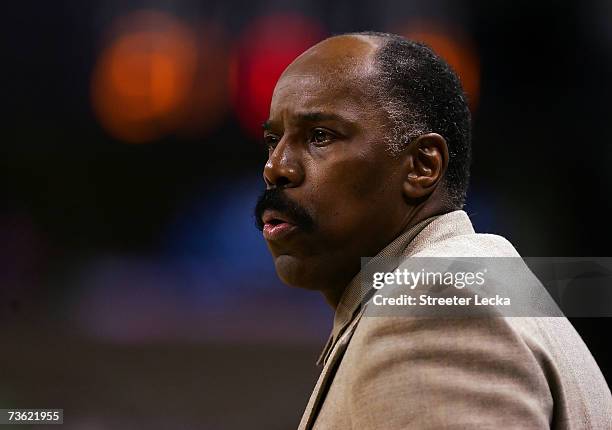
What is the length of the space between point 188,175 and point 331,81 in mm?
1696

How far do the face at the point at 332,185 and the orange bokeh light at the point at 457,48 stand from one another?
5.15 ft

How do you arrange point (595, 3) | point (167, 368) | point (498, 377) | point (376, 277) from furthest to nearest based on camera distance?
point (167, 368) → point (595, 3) → point (376, 277) → point (498, 377)

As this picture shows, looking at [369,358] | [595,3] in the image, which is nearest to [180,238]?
[595,3]

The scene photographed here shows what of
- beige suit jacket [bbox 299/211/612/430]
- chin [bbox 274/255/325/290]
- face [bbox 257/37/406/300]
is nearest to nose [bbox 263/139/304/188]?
face [bbox 257/37/406/300]

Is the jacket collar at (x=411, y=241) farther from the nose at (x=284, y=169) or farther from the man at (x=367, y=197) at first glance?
the nose at (x=284, y=169)

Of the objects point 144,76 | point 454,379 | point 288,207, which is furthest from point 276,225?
point 144,76

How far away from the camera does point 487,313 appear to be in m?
1.05

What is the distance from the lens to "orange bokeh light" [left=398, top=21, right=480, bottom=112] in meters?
2.92

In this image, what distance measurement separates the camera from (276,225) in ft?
4.63

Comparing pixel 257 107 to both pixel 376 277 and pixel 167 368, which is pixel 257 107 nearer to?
pixel 167 368

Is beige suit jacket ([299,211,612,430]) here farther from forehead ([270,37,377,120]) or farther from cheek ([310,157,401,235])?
forehead ([270,37,377,120])

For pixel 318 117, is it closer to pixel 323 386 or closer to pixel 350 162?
pixel 350 162

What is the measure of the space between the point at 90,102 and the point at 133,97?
16 cm

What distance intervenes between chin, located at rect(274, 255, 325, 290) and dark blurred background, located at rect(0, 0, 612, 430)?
1538 millimetres
